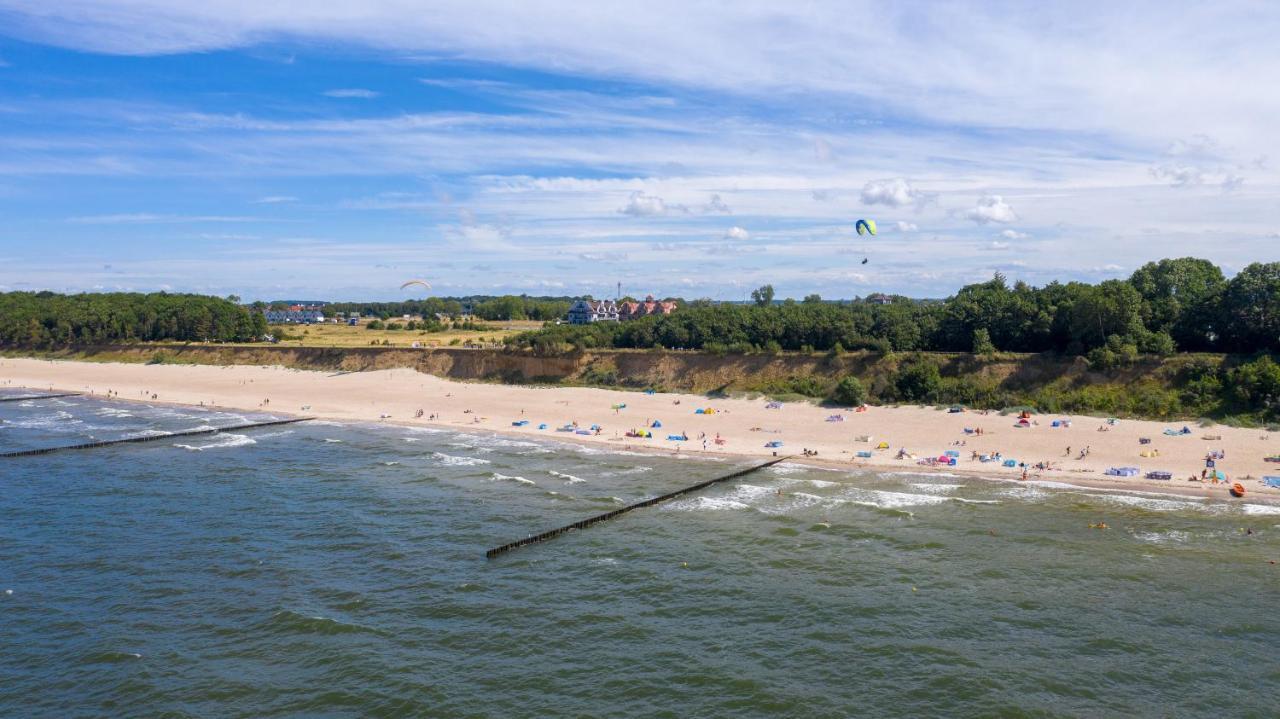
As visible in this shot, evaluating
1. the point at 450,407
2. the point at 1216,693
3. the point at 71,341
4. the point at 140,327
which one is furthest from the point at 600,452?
the point at 71,341

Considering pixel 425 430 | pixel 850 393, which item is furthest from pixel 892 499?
pixel 425 430

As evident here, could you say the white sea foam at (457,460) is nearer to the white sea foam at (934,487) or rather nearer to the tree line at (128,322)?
the white sea foam at (934,487)

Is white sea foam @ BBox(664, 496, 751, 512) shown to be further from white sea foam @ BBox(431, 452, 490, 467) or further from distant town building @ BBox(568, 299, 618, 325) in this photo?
distant town building @ BBox(568, 299, 618, 325)

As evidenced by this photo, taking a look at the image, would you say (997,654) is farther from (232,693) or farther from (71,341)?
(71,341)

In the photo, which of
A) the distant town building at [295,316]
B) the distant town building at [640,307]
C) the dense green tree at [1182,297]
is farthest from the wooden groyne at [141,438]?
the distant town building at [295,316]

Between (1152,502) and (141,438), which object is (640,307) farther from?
(1152,502)
